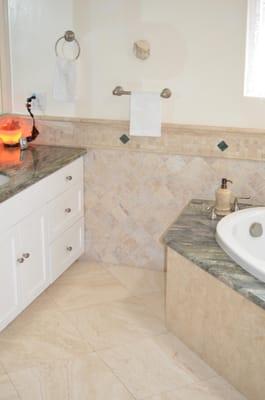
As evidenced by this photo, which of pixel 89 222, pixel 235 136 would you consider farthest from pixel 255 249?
pixel 89 222

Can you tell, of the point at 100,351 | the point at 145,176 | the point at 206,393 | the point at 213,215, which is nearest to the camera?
the point at 206,393

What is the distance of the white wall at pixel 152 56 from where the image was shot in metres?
3.11

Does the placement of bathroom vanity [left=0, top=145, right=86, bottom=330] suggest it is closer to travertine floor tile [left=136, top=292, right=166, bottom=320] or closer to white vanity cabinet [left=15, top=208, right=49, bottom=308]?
white vanity cabinet [left=15, top=208, right=49, bottom=308]

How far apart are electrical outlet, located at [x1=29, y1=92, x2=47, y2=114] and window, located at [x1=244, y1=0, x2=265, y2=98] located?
1217mm

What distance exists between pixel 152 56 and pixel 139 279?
132 centimetres

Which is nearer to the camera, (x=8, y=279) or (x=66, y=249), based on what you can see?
(x=8, y=279)

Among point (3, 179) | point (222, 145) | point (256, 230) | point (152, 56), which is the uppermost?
point (152, 56)

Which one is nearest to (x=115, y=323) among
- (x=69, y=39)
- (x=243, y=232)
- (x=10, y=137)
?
(x=243, y=232)

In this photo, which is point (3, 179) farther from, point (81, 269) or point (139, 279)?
point (139, 279)

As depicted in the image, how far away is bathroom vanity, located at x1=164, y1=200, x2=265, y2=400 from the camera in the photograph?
230 cm

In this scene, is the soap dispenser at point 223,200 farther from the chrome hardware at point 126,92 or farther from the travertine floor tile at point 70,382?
the travertine floor tile at point 70,382

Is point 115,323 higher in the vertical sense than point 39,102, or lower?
lower

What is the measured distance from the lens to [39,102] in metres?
3.53

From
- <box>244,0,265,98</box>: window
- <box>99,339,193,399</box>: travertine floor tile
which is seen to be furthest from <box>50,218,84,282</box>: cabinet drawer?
<box>244,0,265,98</box>: window
